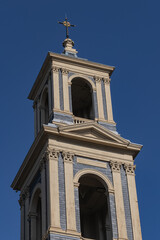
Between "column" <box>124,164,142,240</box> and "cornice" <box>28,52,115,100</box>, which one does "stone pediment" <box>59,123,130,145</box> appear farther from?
"cornice" <box>28,52,115,100</box>

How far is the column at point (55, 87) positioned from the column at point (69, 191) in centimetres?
441

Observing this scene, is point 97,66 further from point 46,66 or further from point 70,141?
point 70,141

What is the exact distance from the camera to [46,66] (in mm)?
56188

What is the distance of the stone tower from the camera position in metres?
47.9

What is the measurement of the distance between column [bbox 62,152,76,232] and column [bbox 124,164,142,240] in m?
3.98

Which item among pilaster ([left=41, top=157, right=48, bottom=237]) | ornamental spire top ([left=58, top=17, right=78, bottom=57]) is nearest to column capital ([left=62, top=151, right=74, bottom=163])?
pilaster ([left=41, top=157, right=48, bottom=237])

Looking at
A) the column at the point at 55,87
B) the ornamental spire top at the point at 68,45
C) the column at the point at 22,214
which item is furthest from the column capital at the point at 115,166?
the ornamental spire top at the point at 68,45

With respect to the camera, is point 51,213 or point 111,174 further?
point 111,174

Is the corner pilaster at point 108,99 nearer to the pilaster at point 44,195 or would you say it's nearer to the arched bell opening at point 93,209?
the arched bell opening at point 93,209

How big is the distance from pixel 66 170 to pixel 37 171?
2.75m

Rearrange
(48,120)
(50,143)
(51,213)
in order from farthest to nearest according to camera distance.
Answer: (48,120) < (50,143) < (51,213)

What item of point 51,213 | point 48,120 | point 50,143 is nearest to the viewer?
point 51,213

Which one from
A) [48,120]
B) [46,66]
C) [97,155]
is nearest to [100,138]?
[97,155]

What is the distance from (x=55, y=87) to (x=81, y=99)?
464 centimetres
